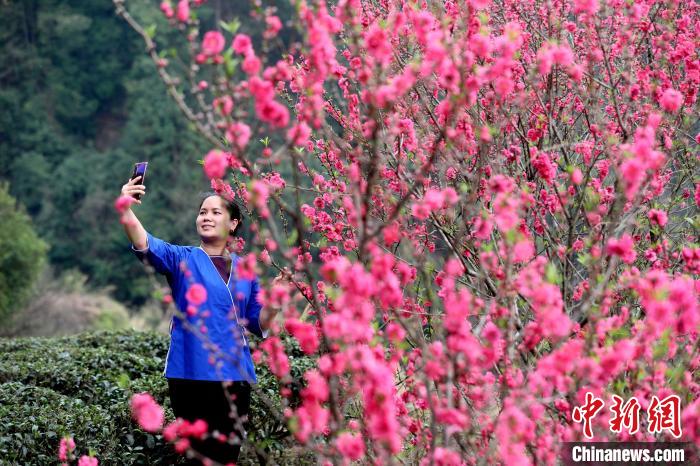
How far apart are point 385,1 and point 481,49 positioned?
6.95 ft

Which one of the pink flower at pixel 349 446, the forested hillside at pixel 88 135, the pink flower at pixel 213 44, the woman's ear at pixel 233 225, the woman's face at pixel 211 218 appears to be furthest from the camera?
the forested hillside at pixel 88 135

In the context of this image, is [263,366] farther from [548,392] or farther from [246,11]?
[246,11]

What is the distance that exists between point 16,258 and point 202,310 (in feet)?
50.0

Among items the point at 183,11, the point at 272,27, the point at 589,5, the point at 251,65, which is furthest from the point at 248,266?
the point at 589,5

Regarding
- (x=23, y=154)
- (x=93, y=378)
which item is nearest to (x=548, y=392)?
(x=93, y=378)

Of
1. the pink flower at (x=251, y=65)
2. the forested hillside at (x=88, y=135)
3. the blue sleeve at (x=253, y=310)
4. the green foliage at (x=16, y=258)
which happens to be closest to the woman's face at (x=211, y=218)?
the blue sleeve at (x=253, y=310)

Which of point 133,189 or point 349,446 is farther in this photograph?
point 133,189

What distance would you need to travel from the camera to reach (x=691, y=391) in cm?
278

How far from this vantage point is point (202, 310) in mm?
3164

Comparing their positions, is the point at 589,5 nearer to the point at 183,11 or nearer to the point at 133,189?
the point at 183,11

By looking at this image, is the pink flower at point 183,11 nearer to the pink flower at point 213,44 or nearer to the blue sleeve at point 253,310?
the pink flower at point 213,44

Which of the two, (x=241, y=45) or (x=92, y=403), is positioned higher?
(x=241, y=45)

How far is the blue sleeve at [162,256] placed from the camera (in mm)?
3236

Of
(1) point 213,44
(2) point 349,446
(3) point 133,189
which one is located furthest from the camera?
(3) point 133,189
